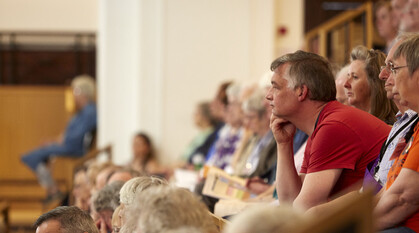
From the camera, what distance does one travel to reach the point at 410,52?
7.39ft

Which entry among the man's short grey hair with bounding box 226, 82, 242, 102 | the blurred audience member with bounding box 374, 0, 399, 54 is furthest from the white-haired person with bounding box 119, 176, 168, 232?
the man's short grey hair with bounding box 226, 82, 242, 102

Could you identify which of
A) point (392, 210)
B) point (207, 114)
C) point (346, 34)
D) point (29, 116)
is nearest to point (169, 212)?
point (392, 210)

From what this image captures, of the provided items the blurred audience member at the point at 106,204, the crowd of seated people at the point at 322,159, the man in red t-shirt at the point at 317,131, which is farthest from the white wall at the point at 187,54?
the man in red t-shirt at the point at 317,131

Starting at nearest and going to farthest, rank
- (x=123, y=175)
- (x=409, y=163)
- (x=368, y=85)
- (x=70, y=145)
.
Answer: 1. (x=409, y=163)
2. (x=368, y=85)
3. (x=123, y=175)
4. (x=70, y=145)

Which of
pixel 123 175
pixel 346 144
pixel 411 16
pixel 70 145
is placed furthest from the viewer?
pixel 70 145

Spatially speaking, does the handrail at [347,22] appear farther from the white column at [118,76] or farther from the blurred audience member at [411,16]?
the white column at [118,76]

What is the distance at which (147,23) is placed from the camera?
802 cm

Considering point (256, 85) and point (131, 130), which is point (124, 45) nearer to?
point (131, 130)

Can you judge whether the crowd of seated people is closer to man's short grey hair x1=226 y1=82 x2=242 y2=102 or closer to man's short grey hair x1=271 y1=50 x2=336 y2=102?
man's short grey hair x1=271 y1=50 x2=336 y2=102

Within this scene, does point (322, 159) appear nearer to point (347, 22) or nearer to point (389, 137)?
point (389, 137)

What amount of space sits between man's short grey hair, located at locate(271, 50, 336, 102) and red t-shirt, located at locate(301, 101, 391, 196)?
11 cm

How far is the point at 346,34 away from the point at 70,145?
3969 millimetres

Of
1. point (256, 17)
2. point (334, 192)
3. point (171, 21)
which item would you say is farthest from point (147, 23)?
point (334, 192)

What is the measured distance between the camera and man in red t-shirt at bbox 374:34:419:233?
2.15 m
